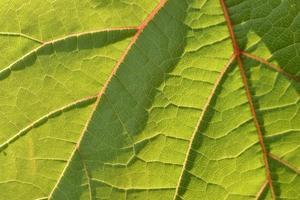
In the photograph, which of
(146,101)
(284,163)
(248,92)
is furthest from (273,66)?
(146,101)

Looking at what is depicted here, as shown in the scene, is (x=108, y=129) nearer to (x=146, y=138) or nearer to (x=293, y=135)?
(x=146, y=138)

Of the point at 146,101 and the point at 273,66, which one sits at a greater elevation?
the point at 273,66

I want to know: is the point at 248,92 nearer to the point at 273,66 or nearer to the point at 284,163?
the point at 273,66

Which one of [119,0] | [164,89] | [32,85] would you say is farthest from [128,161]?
[119,0]

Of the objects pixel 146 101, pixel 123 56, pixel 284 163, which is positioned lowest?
pixel 284 163

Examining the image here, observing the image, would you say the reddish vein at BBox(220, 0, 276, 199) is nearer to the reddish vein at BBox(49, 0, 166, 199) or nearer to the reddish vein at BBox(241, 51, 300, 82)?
the reddish vein at BBox(241, 51, 300, 82)

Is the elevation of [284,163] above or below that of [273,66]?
below

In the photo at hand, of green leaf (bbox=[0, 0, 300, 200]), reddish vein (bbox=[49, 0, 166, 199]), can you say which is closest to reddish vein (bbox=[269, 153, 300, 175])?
green leaf (bbox=[0, 0, 300, 200])

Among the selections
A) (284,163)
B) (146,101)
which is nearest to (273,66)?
(284,163)
